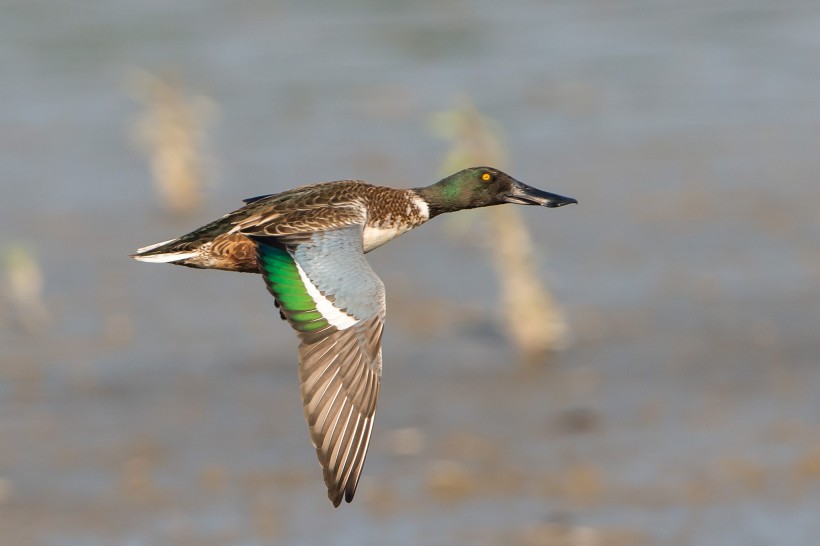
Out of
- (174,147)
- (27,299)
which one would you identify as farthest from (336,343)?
(174,147)

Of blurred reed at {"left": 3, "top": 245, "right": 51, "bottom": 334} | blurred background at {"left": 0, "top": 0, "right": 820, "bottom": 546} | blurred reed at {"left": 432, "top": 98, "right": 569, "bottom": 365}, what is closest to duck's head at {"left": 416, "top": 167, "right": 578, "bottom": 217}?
blurred reed at {"left": 432, "top": 98, "right": 569, "bottom": 365}

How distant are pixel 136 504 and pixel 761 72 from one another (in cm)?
1572

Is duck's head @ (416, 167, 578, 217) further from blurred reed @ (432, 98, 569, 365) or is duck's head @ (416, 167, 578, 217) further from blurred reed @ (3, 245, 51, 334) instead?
blurred reed @ (3, 245, 51, 334)

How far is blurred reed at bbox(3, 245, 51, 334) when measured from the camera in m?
14.5

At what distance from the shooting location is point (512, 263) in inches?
509

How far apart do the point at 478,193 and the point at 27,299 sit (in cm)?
840

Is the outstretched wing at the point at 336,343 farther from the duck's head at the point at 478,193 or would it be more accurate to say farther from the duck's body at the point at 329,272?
the duck's head at the point at 478,193

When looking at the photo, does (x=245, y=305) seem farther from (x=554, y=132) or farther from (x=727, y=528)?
(x=554, y=132)

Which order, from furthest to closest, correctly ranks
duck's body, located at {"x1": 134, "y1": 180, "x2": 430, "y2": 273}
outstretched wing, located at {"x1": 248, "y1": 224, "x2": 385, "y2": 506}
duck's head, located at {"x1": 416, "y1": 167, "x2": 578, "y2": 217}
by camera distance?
1. duck's head, located at {"x1": 416, "y1": 167, "x2": 578, "y2": 217}
2. duck's body, located at {"x1": 134, "y1": 180, "x2": 430, "y2": 273}
3. outstretched wing, located at {"x1": 248, "y1": 224, "x2": 385, "y2": 506}

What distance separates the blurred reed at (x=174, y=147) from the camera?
54.2ft

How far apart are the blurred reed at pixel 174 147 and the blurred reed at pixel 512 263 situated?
4008mm

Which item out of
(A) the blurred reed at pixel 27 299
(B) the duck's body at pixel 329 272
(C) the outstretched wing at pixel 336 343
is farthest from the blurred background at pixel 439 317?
(C) the outstretched wing at pixel 336 343

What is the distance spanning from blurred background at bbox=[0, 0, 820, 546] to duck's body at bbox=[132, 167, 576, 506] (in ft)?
Answer: 15.6

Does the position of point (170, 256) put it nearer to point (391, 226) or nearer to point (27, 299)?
point (391, 226)
